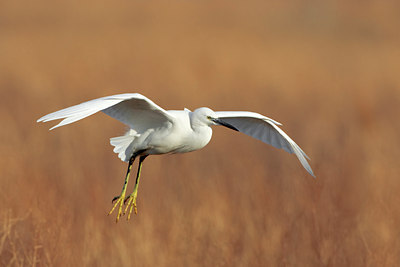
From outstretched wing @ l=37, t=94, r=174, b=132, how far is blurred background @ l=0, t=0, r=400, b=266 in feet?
2.66

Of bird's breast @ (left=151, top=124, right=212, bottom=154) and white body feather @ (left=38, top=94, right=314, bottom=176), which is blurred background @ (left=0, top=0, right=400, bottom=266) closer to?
white body feather @ (left=38, top=94, right=314, bottom=176)

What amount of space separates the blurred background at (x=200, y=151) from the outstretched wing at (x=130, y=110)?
81 centimetres

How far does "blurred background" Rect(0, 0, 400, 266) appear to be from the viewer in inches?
149

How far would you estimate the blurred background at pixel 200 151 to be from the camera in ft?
12.5

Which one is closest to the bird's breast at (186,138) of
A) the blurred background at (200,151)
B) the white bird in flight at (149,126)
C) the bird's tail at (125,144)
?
the white bird in flight at (149,126)

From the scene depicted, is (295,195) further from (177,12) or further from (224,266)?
(177,12)

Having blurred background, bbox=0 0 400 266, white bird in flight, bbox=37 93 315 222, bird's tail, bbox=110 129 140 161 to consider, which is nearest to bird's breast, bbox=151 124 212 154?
white bird in flight, bbox=37 93 315 222

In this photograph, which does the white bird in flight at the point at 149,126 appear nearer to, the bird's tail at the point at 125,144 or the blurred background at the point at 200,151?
the bird's tail at the point at 125,144

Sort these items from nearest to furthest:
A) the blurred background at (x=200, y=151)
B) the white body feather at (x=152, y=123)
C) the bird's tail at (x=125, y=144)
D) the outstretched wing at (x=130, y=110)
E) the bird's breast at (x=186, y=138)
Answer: the outstretched wing at (x=130, y=110) < the white body feather at (x=152, y=123) < the bird's breast at (x=186, y=138) < the bird's tail at (x=125, y=144) < the blurred background at (x=200, y=151)

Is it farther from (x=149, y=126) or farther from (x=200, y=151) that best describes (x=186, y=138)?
(x=200, y=151)

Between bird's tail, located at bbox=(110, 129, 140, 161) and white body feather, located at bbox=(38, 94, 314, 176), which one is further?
bird's tail, located at bbox=(110, 129, 140, 161)

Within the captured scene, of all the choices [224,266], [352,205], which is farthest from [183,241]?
[352,205]

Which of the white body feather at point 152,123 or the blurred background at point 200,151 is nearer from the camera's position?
the white body feather at point 152,123

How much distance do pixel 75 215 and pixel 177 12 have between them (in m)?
6.00
